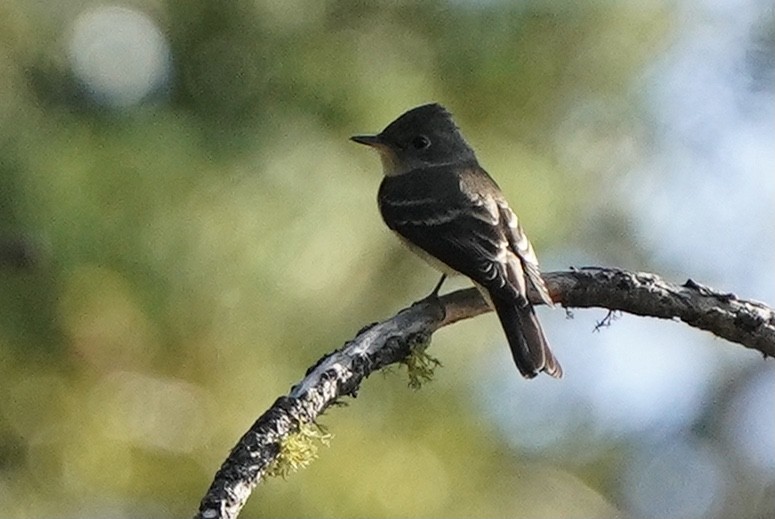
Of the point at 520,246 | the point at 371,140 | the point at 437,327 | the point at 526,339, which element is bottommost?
the point at 437,327

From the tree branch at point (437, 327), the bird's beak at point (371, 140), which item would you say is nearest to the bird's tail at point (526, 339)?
the tree branch at point (437, 327)

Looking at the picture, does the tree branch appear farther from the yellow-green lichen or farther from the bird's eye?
the bird's eye

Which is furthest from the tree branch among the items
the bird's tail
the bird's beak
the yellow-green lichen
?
the bird's beak

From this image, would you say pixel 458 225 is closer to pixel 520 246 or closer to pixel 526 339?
pixel 520 246

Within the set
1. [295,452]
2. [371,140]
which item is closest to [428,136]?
[371,140]

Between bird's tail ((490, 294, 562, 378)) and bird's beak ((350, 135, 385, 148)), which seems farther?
bird's beak ((350, 135, 385, 148))

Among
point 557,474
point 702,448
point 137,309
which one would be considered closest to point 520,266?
point 137,309

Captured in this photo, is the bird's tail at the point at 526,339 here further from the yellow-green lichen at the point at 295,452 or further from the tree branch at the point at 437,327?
the yellow-green lichen at the point at 295,452

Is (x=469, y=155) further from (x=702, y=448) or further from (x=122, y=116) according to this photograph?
(x=702, y=448)
